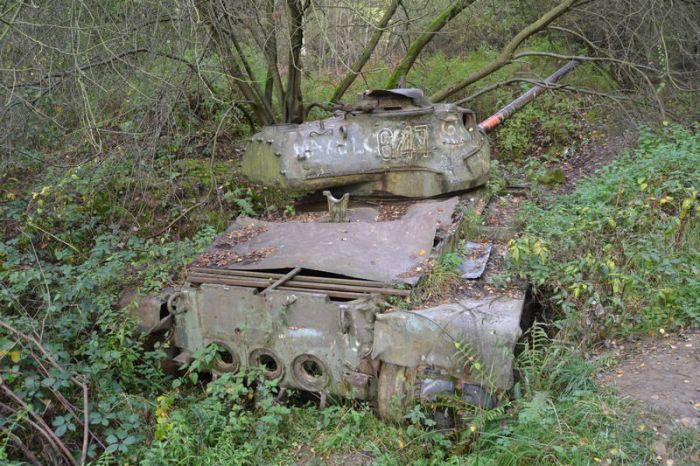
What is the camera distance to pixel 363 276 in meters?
5.27

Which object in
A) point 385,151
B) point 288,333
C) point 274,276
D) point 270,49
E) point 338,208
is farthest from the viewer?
point 270,49

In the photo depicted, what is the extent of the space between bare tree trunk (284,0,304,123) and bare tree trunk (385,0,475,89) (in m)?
1.60

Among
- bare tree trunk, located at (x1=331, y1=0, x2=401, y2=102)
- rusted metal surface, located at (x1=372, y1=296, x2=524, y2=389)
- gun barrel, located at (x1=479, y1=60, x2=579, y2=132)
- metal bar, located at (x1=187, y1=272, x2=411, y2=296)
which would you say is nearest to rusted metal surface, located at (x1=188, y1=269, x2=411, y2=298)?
metal bar, located at (x1=187, y1=272, x2=411, y2=296)

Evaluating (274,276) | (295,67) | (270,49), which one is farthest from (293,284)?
(270,49)

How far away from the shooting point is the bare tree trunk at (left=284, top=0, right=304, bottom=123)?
8.70 metres

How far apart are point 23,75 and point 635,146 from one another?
8.76m

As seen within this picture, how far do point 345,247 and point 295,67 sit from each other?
3.96 meters

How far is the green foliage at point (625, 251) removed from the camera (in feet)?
17.5

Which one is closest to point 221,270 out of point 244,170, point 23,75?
point 244,170

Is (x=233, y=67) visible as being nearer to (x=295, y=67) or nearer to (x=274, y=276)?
(x=295, y=67)

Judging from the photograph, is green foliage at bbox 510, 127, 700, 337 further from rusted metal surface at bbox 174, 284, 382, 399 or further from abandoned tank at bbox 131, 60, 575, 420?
rusted metal surface at bbox 174, 284, 382, 399

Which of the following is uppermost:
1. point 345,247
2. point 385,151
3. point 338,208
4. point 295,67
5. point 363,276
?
point 295,67

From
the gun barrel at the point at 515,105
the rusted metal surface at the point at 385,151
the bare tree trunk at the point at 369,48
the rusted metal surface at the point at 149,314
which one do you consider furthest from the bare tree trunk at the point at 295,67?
the rusted metal surface at the point at 149,314

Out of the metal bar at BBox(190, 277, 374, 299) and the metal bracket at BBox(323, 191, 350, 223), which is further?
the metal bracket at BBox(323, 191, 350, 223)
